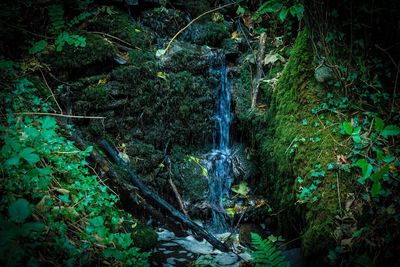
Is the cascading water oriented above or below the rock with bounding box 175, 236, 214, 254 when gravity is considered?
above

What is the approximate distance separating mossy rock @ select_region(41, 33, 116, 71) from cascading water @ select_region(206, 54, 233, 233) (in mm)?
2410

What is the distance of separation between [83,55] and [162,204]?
2951 millimetres

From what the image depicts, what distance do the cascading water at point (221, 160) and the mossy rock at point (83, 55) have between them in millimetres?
2410

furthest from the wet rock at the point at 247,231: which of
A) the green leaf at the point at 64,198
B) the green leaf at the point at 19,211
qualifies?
the green leaf at the point at 19,211

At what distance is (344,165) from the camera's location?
3.13 metres

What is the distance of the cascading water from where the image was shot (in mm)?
4992

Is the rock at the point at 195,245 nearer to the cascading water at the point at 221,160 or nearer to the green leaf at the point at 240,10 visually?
the cascading water at the point at 221,160

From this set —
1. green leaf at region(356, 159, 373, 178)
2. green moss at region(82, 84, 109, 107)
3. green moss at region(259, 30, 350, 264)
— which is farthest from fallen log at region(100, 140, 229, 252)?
green leaf at region(356, 159, 373, 178)

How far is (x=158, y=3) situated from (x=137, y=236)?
5.51m

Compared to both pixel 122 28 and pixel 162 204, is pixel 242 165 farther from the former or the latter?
pixel 122 28

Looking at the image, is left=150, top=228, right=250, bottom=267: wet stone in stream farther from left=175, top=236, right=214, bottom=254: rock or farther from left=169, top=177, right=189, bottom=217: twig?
left=169, top=177, right=189, bottom=217: twig

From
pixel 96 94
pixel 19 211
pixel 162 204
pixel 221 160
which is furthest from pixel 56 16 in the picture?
pixel 221 160

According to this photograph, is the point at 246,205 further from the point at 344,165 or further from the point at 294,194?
the point at 344,165

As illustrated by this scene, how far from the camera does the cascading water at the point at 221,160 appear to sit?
16.4 feet
